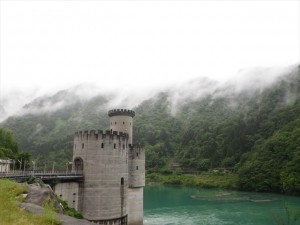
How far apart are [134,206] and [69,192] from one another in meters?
11.3

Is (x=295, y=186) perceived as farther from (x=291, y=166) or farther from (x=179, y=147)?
(x=179, y=147)

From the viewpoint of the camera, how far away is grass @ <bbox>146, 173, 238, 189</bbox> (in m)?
107

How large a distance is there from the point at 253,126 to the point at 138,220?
359ft

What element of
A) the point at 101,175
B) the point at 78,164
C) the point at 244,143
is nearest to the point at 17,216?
the point at 101,175

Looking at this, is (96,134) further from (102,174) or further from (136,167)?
(136,167)

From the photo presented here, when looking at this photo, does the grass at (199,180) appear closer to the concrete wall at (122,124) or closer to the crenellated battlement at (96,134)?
the concrete wall at (122,124)

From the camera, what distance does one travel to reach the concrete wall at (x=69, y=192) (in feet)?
103

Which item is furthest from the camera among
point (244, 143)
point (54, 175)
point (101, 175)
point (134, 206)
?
point (244, 143)

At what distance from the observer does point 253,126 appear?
137 meters

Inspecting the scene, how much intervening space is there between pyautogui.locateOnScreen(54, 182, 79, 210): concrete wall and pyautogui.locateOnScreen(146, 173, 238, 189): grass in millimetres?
80670

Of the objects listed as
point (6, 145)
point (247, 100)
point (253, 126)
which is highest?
point (247, 100)

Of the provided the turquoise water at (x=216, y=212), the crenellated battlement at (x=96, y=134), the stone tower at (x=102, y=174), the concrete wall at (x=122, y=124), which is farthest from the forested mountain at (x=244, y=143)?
the crenellated battlement at (x=96, y=134)

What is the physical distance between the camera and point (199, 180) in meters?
118

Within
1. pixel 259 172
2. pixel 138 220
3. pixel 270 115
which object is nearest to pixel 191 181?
pixel 259 172
